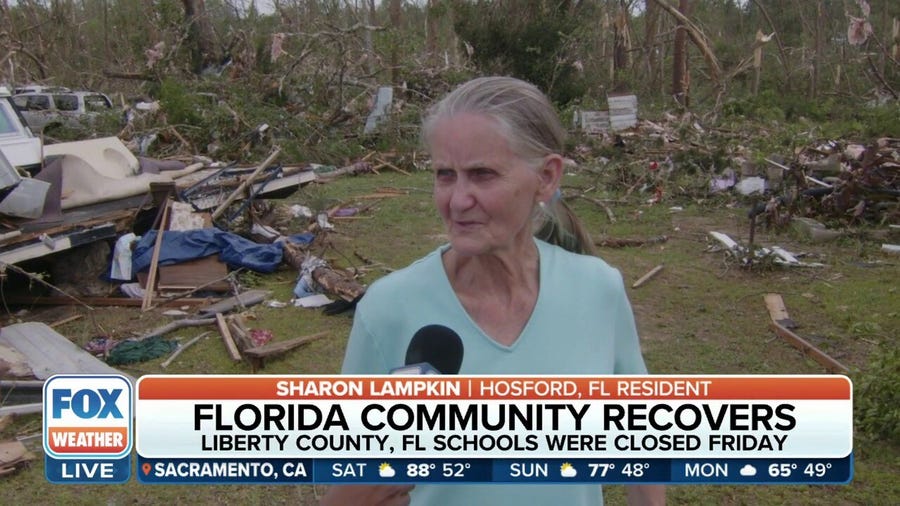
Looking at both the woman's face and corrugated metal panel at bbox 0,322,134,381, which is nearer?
the woman's face

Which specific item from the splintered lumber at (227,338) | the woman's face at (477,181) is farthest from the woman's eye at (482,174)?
the splintered lumber at (227,338)

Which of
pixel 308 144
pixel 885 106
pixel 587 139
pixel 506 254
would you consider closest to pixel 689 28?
pixel 587 139

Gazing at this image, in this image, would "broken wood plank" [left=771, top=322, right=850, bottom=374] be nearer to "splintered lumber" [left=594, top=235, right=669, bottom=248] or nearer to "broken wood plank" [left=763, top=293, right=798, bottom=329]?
"broken wood plank" [left=763, top=293, right=798, bottom=329]

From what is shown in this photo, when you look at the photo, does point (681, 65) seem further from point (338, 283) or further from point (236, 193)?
point (338, 283)

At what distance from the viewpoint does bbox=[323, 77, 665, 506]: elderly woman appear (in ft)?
5.72

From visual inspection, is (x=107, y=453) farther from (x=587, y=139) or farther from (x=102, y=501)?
(x=587, y=139)

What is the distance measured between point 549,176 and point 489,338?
0.48 m

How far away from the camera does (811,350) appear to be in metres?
6.39

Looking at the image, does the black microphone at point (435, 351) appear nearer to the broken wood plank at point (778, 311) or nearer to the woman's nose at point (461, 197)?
the woman's nose at point (461, 197)

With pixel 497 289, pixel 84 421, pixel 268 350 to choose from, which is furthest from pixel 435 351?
pixel 268 350

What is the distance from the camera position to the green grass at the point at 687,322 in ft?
14.5

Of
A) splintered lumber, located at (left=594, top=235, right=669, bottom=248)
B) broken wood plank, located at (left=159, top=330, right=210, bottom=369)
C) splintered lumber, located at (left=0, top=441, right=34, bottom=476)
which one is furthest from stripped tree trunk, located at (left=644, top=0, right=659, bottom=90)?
splintered lumber, located at (left=0, top=441, right=34, bottom=476)

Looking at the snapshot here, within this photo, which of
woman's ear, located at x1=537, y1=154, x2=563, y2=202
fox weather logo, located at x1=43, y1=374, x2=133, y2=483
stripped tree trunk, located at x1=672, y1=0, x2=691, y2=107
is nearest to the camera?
woman's ear, located at x1=537, y1=154, x2=563, y2=202

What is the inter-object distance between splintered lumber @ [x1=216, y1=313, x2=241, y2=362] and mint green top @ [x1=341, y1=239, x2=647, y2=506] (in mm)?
5075
